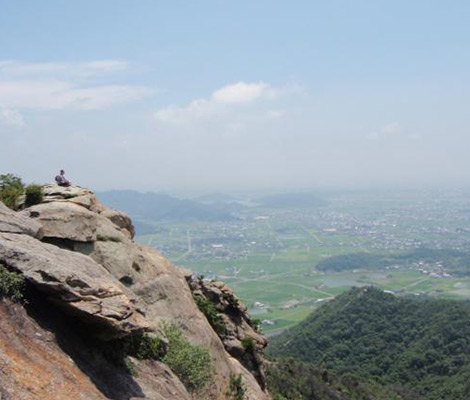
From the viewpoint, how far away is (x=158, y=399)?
11469 mm

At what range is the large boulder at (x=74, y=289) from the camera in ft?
34.8

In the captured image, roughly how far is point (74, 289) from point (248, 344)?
13089 millimetres

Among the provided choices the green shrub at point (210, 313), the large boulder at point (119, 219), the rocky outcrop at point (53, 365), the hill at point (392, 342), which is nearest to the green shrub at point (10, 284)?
the rocky outcrop at point (53, 365)

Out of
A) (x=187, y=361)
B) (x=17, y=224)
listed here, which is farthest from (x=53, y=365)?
(x=187, y=361)

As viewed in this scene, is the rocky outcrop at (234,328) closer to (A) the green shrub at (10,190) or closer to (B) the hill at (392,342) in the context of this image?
(A) the green shrub at (10,190)

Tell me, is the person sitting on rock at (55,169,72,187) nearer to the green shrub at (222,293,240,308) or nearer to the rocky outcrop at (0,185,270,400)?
the rocky outcrop at (0,185,270,400)

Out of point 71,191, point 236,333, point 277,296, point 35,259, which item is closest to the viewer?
point 35,259

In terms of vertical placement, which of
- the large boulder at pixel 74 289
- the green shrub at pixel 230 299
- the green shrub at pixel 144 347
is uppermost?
the large boulder at pixel 74 289

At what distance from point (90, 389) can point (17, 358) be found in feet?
5.14

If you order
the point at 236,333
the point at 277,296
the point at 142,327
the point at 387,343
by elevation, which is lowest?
the point at 277,296

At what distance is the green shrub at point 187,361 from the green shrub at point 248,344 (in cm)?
679

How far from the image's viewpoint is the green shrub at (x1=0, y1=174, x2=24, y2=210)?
58.8 feet

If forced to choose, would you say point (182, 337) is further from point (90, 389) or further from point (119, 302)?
point (90, 389)

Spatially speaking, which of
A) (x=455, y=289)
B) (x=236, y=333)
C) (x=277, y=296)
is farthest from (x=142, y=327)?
(x=455, y=289)
